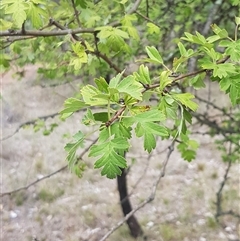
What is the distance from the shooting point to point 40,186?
5293 millimetres

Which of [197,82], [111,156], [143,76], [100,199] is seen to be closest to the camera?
[111,156]

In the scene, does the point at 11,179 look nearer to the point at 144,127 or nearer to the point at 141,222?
the point at 141,222

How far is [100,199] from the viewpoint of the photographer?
5.07m

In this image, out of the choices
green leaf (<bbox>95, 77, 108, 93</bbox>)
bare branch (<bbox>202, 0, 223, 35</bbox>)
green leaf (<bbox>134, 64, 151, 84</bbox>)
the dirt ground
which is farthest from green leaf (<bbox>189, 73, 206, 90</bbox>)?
the dirt ground

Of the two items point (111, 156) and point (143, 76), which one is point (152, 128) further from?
point (143, 76)

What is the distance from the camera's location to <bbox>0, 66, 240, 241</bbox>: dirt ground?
14.5 ft

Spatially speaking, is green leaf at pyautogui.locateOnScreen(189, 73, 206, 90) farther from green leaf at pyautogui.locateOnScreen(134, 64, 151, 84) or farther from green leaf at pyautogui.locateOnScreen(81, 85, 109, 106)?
green leaf at pyautogui.locateOnScreen(81, 85, 109, 106)

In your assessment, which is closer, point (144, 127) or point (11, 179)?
point (144, 127)

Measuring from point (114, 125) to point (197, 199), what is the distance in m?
4.22

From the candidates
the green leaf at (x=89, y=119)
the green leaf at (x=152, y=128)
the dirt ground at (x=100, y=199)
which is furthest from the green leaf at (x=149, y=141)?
the dirt ground at (x=100, y=199)

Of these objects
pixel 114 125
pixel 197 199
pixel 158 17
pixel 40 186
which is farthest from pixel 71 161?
pixel 40 186

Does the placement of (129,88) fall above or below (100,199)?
above

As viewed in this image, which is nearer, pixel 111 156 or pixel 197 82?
pixel 111 156

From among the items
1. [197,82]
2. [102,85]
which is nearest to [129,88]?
[102,85]
